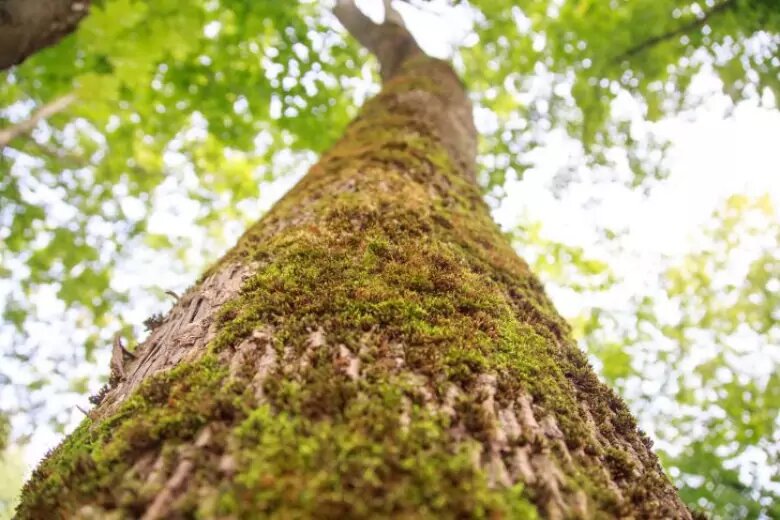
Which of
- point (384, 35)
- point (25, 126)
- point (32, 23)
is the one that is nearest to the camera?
point (25, 126)

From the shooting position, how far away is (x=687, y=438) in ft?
27.9

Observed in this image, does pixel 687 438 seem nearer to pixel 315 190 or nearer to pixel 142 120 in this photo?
pixel 315 190

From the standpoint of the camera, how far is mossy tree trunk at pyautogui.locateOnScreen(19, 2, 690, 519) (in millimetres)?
1037

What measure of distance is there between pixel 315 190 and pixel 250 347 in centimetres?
164

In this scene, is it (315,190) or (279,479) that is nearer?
(279,479)

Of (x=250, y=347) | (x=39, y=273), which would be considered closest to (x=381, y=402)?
(x=250, y=347)

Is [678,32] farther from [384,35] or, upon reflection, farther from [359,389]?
[359,389]

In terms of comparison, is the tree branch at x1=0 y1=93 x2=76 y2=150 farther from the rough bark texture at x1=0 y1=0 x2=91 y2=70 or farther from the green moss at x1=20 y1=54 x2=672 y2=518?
the green moss at x1=20 y1=54 x2=672 y2=518

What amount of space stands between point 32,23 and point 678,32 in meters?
6.78

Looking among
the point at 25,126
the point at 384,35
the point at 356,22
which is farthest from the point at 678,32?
the point at 25,126

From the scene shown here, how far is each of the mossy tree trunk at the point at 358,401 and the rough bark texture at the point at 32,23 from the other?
2.93m

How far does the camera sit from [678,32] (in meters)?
5.84

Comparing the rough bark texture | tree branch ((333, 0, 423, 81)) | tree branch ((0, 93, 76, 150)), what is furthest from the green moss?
tree branch ((333, 0, 423, 81))

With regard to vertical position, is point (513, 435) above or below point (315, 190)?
below
